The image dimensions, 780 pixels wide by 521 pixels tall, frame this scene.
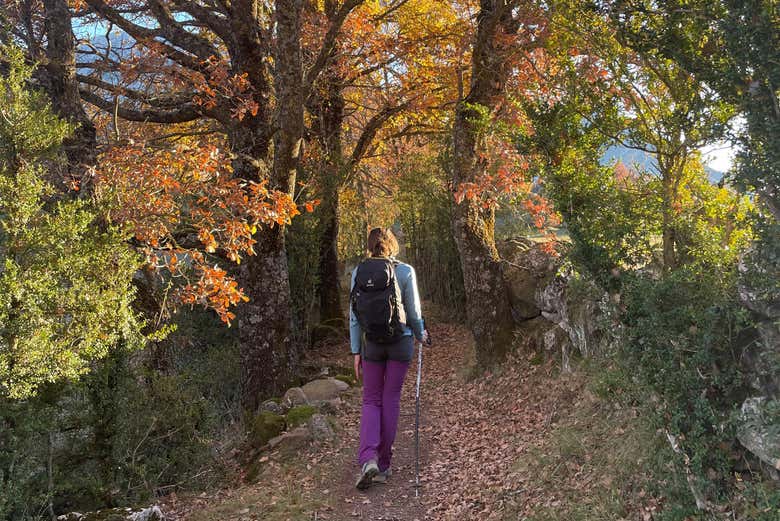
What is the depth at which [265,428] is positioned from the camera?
285 inches

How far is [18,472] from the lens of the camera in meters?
4.19

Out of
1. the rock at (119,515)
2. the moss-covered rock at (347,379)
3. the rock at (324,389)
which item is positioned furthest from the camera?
the moss-covered rock at (347,379)

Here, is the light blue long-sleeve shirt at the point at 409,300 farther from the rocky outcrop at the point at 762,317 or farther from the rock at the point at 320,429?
the rocky outcrop at the point at 762,317

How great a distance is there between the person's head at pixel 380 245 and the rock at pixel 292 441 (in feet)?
9.14

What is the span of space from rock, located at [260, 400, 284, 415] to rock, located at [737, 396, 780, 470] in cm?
599

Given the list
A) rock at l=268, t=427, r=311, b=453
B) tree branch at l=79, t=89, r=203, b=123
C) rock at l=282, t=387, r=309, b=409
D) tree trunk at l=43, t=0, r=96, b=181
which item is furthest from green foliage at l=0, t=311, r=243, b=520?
tree branch at l=79, t=89, r=203, b=123

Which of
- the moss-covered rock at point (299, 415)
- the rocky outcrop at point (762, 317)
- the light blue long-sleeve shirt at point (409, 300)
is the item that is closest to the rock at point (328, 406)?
the moss-covered rock at point (299, 415)

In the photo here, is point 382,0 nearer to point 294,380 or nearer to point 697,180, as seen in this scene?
point 294,380

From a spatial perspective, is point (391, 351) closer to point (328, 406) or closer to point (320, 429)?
point (320, 429)

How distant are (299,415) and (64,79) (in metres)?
5.28

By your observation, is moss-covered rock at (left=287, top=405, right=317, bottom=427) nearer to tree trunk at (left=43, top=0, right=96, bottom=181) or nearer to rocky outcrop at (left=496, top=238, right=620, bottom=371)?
rocky outcrop at (left=496, top=238, right=620, bottom=371)

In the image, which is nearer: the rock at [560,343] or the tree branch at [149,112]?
the rock at [560,343]

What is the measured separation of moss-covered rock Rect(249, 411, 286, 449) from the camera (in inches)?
283

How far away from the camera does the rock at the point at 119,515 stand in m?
4.57
